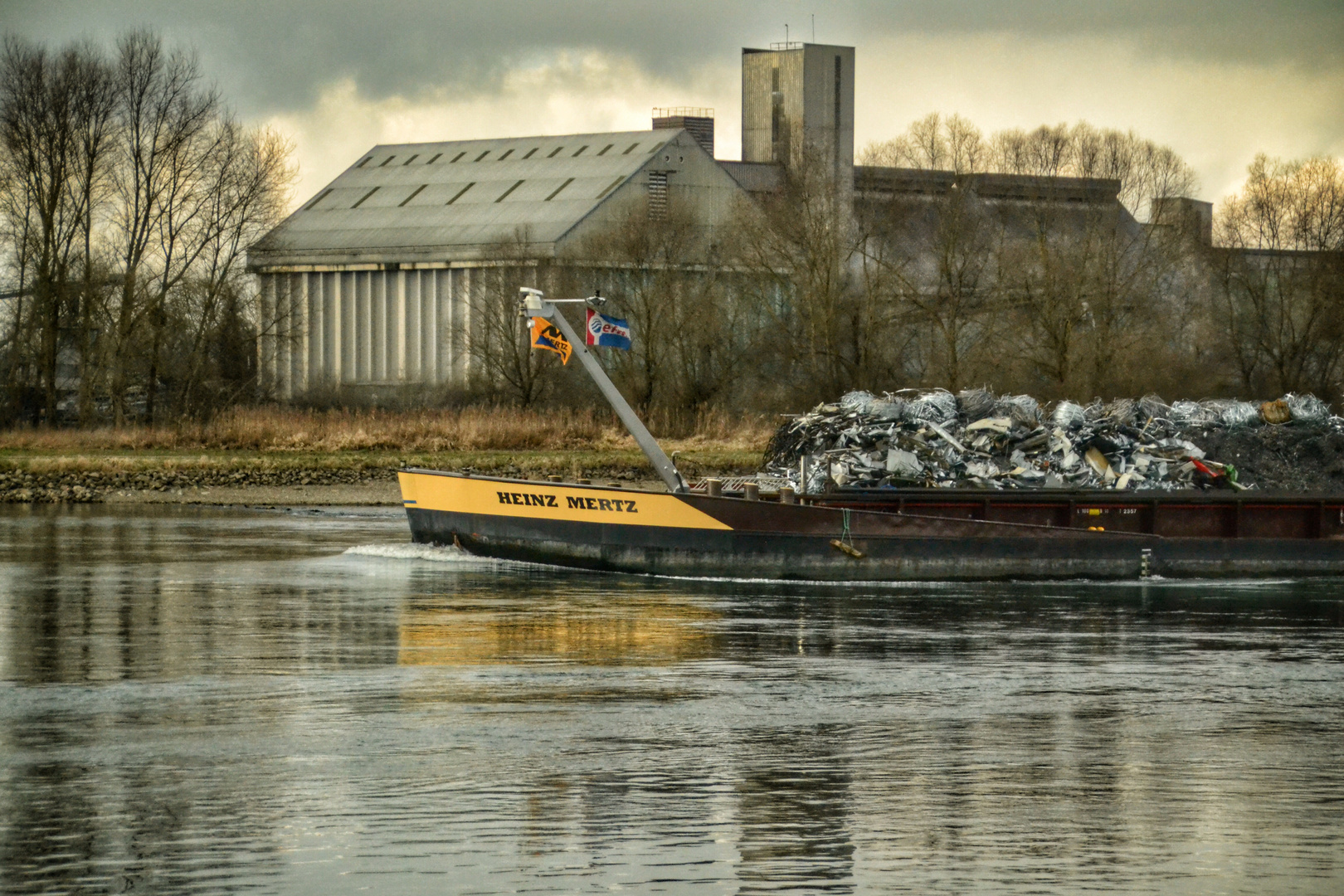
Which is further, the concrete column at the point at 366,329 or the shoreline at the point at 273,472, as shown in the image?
the concrete column at the point at 366,329

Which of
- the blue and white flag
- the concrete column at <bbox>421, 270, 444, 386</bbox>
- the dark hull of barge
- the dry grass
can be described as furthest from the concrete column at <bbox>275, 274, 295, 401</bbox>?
the blue and white flag

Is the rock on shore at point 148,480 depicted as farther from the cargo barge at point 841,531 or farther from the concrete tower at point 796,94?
the concrete tower at point 796,94

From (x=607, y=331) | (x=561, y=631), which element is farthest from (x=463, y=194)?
(x=561, y=631)

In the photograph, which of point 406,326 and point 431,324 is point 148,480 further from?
point 406,326

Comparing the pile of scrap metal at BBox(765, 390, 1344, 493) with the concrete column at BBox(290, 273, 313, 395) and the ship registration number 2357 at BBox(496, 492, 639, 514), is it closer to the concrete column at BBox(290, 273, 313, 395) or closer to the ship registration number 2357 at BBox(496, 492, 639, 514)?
the ship registration number 2357 at BBox(496, 492, 639, 514)

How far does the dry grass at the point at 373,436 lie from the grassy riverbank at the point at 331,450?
0.05m

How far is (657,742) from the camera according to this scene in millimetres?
13633

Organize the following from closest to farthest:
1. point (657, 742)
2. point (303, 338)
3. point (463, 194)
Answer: point (657, 742)
point (303, 338)
point (463, 194)

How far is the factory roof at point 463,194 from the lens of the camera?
242ft

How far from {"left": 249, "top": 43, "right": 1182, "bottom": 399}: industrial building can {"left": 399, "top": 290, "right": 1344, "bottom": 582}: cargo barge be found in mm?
38098

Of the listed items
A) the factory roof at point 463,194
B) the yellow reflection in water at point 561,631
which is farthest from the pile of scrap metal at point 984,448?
the factory roof at point 463,194

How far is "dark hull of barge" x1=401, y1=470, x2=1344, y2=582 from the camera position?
86.0ft

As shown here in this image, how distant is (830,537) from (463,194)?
2162 inches

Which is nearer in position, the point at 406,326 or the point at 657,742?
the point at 657,742
